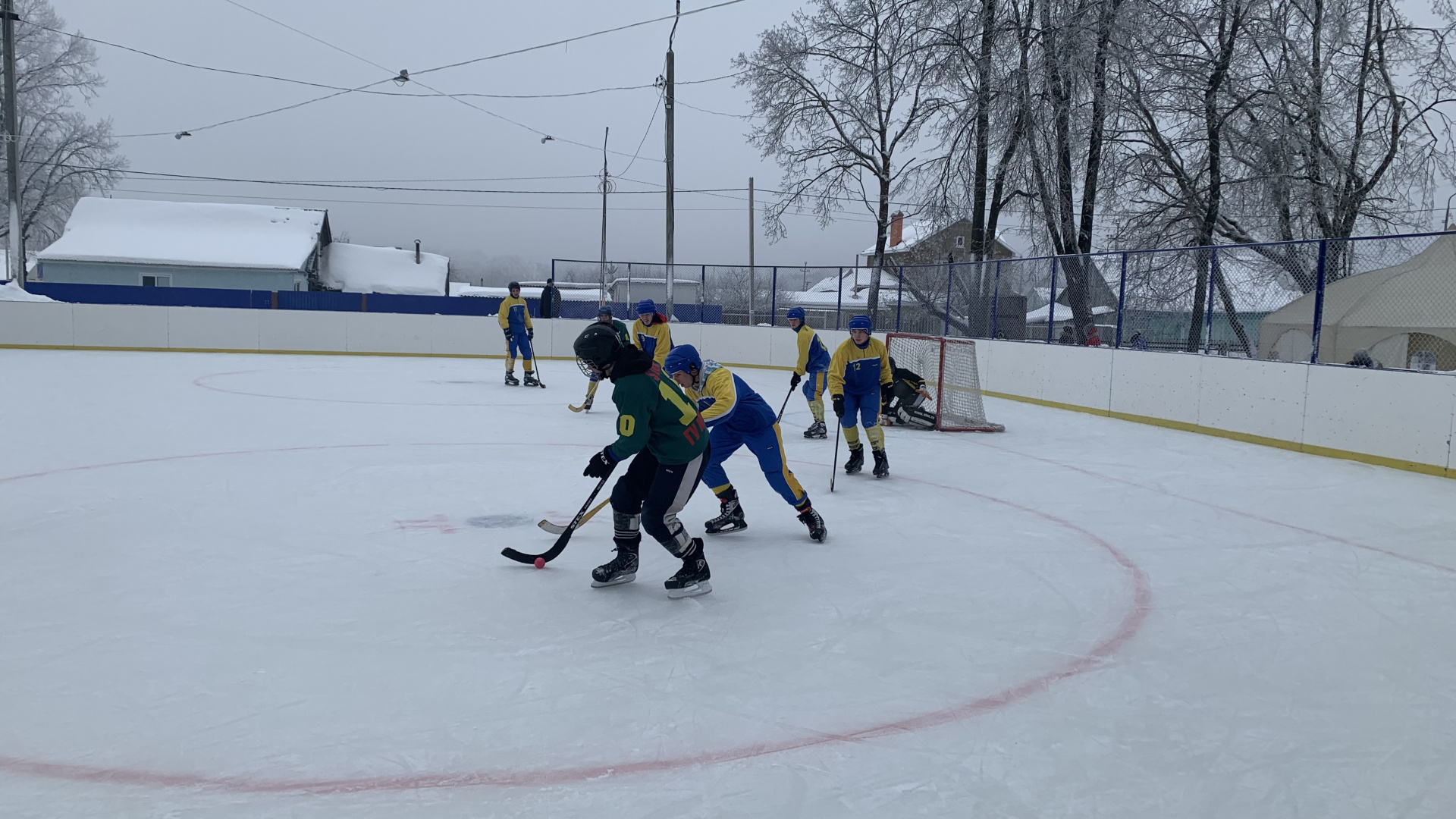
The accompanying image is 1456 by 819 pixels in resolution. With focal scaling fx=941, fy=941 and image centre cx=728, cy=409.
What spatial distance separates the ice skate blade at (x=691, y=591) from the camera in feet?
13.7

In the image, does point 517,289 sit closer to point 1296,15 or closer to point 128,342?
point 128,342

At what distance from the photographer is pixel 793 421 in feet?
36.6

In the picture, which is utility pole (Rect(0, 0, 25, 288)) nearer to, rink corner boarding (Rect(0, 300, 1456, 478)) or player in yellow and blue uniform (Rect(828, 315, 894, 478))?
rink corner boarding (Rect(0, 300, 1456, 478))

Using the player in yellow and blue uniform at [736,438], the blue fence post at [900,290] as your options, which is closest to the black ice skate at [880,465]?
the player in yellow and blue uniform at [736,438]

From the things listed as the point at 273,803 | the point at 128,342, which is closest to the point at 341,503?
the point at 273,803

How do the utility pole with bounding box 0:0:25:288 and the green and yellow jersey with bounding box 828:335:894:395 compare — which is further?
the utility pole with bounding box 0:0:25:288

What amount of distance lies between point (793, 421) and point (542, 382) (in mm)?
5216

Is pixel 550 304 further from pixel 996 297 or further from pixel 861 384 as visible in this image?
pixel 861 384

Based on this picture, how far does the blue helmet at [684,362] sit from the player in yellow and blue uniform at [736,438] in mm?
198

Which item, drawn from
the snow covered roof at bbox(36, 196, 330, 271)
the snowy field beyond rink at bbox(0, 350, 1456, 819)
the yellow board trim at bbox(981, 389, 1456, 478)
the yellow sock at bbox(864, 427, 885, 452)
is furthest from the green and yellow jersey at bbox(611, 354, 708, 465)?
the snow covered roof at bbox(36, 196, 330, 271)

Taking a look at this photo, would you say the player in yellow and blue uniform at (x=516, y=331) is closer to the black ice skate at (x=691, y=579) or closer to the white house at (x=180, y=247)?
the black ice skate at (x=691, y=579)

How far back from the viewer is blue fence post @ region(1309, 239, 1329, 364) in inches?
375

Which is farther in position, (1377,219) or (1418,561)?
(1377,219)

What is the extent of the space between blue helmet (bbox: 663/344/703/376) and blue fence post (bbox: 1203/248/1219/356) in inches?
333
